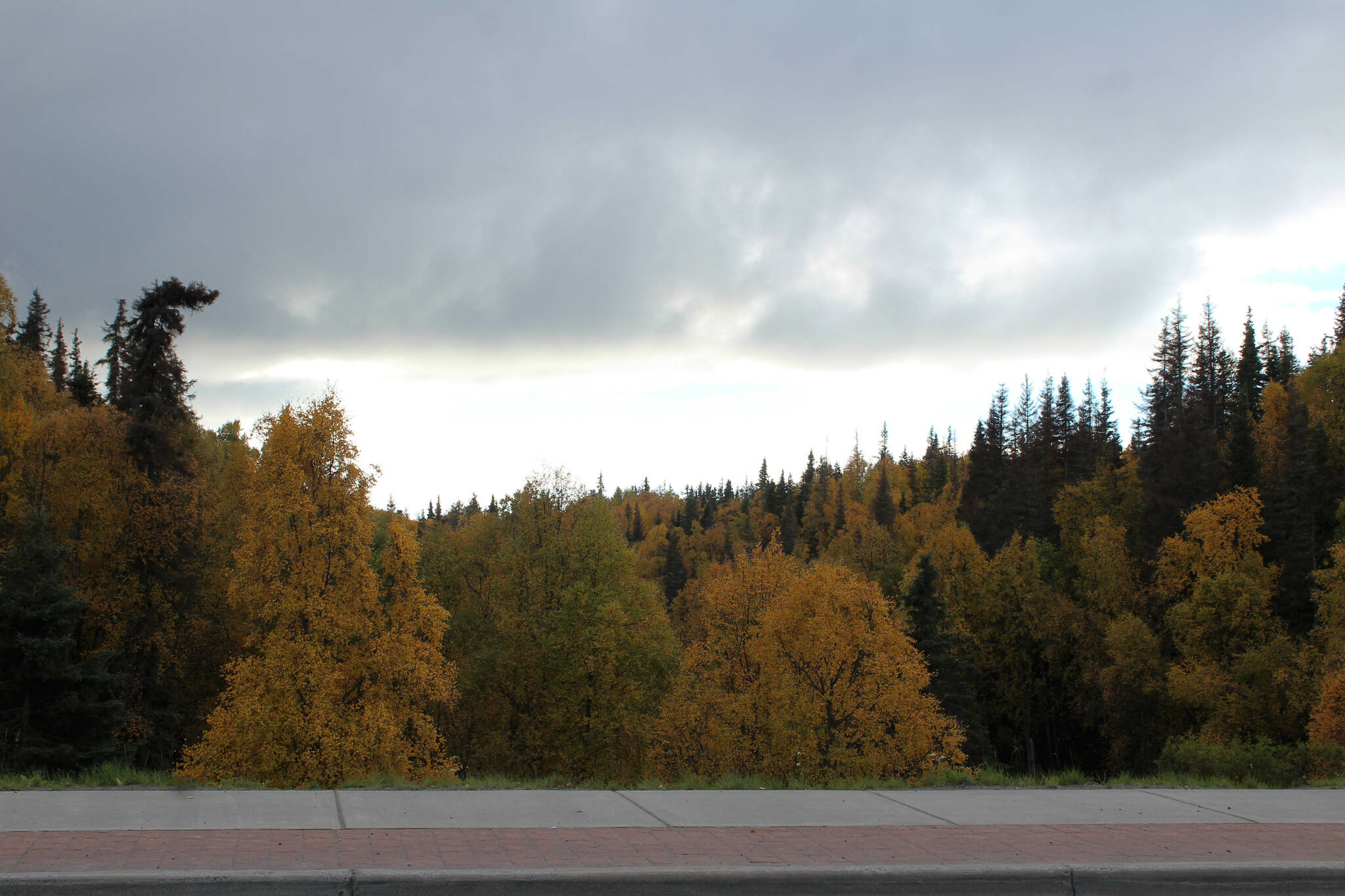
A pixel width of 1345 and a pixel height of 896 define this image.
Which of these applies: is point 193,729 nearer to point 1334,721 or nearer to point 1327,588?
point 1334,721

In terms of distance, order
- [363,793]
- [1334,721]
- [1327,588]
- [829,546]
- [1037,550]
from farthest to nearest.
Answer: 1. [829,546]
2. [1037,550]
3. [1327,588]
4. [1334,721]
5. [363,793]

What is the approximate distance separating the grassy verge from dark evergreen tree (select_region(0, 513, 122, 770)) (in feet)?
53.3

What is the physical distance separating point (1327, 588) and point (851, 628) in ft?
96.3

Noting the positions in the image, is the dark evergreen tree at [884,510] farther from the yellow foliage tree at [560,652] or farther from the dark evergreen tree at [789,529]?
the yellow foliage tree at [560,652]

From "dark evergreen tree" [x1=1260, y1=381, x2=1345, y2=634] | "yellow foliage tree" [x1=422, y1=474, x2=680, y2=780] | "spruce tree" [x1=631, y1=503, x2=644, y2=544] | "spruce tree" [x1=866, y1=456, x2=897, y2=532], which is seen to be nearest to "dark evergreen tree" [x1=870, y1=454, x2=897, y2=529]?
"spruce tree" [x1=866, y1=456, x2=897, y2=532]

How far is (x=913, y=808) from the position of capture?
8398 mm

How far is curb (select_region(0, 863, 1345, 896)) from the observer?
5277mm

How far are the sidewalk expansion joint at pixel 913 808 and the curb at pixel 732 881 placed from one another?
155 centimetres

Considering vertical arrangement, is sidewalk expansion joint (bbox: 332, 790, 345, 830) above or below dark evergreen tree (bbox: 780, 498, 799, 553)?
below

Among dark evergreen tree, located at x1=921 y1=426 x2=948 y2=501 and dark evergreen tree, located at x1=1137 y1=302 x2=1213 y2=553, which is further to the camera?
dark evergreen tree, located at x1=921 y1=426 x2=948 y2=501

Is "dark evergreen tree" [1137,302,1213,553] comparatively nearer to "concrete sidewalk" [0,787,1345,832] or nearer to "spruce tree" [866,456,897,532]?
"spruce tree" [866,456,897,532]

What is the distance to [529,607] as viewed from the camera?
34406 millimetres

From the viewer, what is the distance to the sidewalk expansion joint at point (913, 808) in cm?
769

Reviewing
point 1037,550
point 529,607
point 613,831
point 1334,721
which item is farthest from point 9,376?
point 1037,550
